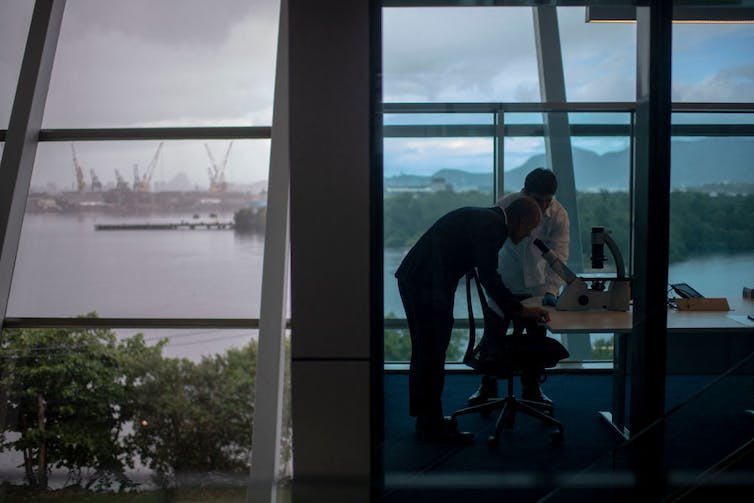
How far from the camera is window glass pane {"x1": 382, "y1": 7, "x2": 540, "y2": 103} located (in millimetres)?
2693

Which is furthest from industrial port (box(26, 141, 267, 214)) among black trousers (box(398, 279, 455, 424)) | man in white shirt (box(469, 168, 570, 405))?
man in white shirt (box(469, 168, 570, 405))

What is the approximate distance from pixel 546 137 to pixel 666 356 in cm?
114

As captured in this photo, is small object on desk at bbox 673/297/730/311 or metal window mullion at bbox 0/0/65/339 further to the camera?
metal window mullion at bbox 0/0/65/339

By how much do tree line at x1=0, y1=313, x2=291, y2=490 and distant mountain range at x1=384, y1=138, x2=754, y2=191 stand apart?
1.85 m

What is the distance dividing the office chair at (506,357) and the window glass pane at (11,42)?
3.32 m

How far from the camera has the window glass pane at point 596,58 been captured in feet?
8.68

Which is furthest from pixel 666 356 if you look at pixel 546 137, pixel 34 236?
pixel 34 236

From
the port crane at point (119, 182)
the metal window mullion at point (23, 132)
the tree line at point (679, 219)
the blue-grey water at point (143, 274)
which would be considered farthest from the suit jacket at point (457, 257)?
the metal window mullion at point (23, 132)

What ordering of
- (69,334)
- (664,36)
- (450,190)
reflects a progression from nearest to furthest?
1. (664,36)
2. (450,190)
3. (69,334)

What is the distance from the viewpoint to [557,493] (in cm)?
272

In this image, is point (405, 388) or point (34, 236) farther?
point (34, 236)

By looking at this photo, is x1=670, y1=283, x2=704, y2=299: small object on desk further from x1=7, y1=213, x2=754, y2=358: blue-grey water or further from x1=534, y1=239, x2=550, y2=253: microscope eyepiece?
x1=7, y1=213, x2=754, y2=358: blue-grey water

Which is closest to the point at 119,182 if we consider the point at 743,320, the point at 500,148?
the point at 500,148

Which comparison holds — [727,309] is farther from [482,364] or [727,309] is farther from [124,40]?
[124,40]
